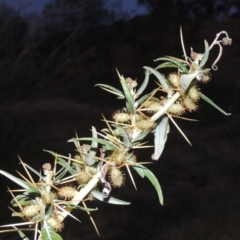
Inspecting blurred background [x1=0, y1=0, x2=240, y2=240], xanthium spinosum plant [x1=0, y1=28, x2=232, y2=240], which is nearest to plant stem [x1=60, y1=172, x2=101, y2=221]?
xanthium spinosum plant [x1=0, y1=28, x2=232, y2=240]

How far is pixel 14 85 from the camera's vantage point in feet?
8.92

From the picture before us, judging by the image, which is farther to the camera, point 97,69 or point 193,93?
point 97,69

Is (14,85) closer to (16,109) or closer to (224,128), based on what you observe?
(16,109)

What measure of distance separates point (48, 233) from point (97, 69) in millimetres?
2571

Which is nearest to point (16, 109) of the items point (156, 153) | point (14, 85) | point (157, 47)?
point (14, 85)

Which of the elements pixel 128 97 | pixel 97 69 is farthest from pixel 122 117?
pixel 97 69

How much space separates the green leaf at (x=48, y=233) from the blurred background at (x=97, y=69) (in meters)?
2.24

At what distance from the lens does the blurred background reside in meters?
2.60

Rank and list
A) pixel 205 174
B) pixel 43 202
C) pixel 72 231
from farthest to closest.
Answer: pixel 205 174 → pixel 72 231 → pixel 43 202

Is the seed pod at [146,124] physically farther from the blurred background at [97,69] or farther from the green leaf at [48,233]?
the blurred background at [97,69]

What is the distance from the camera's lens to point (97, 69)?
2.79 m

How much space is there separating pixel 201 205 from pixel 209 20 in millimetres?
911

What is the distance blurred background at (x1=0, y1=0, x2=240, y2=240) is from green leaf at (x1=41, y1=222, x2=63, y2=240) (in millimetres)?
2237

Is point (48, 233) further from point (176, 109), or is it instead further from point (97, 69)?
point (97, 69)
